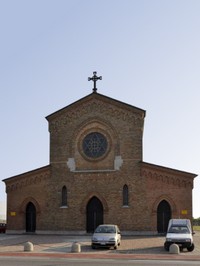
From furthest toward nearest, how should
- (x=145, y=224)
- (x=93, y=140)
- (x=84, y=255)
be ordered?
(x=93, y=140) → (x=145, y=224) → (x=84, y=255)

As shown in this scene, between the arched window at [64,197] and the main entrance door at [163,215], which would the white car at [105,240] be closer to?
the main entrance door at [163,215]

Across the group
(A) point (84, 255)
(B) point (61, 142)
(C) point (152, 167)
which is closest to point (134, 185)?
(C) point (152, 167)

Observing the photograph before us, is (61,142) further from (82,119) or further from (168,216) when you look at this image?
(168,216)

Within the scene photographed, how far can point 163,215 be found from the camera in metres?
35.6

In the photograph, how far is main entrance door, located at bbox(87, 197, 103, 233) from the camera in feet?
119

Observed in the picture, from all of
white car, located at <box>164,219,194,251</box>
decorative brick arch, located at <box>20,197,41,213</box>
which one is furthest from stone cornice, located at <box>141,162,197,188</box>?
decorative brick arch, located at <box>20,197,41,213</box>

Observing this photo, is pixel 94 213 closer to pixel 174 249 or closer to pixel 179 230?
pixel 179 230

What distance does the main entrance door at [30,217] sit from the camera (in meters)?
37.8

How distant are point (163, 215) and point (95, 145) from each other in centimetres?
832

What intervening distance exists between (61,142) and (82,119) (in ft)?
9.09

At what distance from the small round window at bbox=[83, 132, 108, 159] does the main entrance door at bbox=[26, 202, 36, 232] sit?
682 cm

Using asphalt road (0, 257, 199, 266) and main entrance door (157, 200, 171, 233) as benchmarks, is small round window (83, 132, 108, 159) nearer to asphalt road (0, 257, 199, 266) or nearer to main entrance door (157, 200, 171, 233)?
main entrance door (157, 200, 171, 233)

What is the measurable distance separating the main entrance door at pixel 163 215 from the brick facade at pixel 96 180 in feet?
1.57

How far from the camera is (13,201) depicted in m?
38.5
